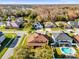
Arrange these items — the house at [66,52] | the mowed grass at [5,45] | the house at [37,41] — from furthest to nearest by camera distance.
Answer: the house at [37,41] → the mowed grass at [5,45] → the house at [66,52]

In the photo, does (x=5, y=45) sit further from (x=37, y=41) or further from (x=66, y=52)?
(x=66, y=52)

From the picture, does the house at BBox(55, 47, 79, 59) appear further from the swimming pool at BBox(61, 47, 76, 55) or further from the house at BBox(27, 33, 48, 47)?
the house at BBox(27, 33, 48, 47)

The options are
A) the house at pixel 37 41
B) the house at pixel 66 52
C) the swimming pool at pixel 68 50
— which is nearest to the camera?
the house at pixel 66 52

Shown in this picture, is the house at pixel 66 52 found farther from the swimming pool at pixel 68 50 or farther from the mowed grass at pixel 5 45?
the mowed grass at pixel 5 45

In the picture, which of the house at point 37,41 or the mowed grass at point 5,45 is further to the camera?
the house at point 37,41

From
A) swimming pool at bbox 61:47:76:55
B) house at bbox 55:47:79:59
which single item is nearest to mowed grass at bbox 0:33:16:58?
house at bbox 55:47:79:59

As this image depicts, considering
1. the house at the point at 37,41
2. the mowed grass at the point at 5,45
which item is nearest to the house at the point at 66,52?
the house at the point at 37,41

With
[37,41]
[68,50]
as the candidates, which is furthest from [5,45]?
[68,50]

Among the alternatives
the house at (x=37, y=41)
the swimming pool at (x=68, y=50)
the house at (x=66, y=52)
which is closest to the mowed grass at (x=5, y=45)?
the house at (x=37, y=41)

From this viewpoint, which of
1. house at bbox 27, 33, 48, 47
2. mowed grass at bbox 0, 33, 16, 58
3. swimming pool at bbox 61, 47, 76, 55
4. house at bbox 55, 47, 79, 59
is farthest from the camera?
house at bbox 27, 33, 48, 47

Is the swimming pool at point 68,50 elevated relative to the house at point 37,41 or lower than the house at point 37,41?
lower

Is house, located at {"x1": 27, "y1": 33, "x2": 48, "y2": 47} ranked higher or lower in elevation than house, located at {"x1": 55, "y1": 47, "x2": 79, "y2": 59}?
higher

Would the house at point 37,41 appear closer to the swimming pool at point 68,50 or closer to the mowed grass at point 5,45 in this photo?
the swimming pool at point 68,50
